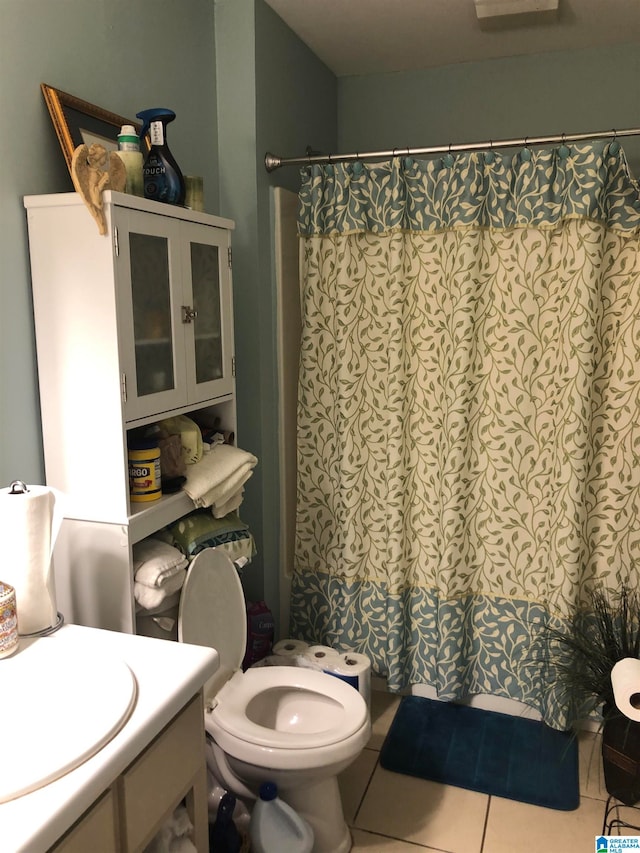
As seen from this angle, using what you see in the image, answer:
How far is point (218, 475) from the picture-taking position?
1839mm

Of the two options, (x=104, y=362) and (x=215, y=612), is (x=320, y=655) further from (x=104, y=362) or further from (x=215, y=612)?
(x=104, y=362)

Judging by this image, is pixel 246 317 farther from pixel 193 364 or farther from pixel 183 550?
pixel 183 550

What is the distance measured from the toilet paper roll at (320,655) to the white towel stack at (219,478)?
26.1 inches

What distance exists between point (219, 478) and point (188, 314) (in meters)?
0.43

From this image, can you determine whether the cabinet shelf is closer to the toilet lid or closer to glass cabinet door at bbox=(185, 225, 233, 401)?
the toilet lid

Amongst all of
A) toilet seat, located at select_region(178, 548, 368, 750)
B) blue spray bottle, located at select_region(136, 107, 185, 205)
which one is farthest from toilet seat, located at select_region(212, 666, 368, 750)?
blue spray bottle, located at select_region(136, 107, 185, 205)

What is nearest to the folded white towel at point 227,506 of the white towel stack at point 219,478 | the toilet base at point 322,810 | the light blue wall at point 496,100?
the white towel stack at point 219,478

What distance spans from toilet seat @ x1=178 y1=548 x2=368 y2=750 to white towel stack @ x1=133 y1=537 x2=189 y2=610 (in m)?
0.06

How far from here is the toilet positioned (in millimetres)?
1677

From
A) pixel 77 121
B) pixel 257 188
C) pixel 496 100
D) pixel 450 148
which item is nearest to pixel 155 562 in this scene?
pixel 77 121

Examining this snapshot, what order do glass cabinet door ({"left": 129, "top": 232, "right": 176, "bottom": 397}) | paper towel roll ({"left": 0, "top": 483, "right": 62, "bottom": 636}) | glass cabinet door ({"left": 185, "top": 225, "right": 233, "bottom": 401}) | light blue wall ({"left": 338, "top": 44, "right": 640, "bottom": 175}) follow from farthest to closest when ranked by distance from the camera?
light blue wall ({"left": 338, "top": 44, "right": 640, "bottom": 175}) → glass cabinet door ({"left": 185, "top": 225, "right": 233, "bottom": 401}) → glass cabinet door ({"left": 129, "top": 232, "right": 176, "bottom": 397}) → paper towel roll ({"left": 0, "top": 483, "right": 62, "bottom": 636})

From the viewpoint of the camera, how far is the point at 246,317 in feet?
7.71

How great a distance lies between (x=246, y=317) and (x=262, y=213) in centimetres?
35

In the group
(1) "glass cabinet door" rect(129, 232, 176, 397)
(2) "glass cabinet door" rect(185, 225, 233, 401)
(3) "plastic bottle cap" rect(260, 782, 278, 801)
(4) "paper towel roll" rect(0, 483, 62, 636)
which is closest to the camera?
(4) "paper towel roll" rect(0, 483, 62, 636)
